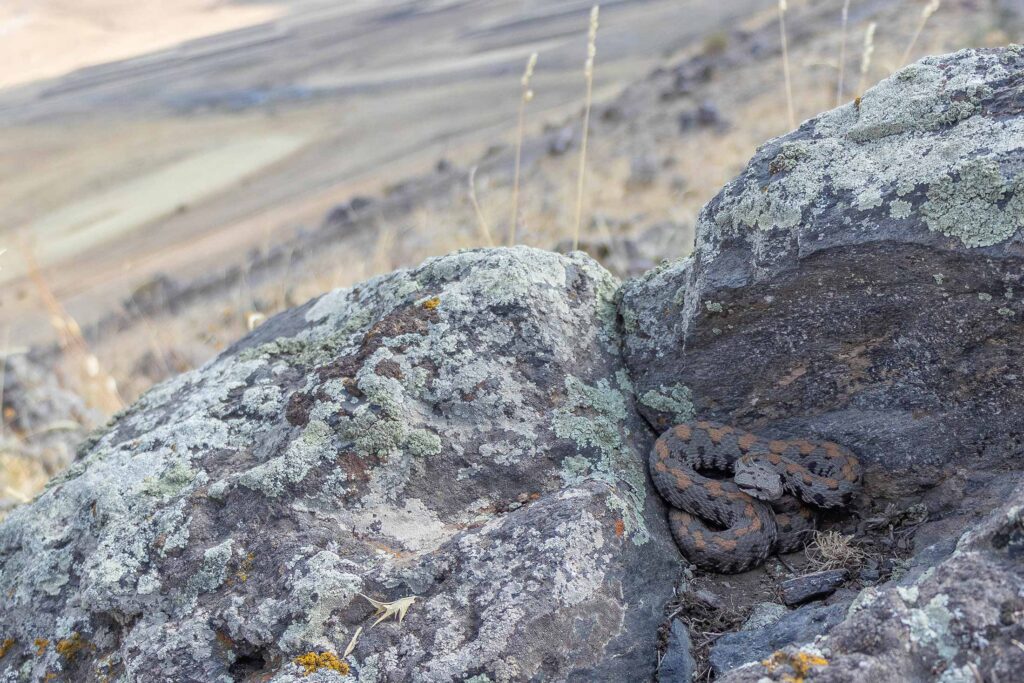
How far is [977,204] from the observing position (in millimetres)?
2998

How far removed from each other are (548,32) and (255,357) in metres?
37.4

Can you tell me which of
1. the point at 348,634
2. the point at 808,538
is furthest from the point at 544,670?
the point at 808,538

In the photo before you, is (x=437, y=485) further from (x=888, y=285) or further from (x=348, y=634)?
(x=888, y=285)

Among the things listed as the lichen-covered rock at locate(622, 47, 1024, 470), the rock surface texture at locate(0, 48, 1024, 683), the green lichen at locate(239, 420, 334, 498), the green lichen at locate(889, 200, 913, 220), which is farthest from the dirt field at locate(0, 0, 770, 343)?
the green lichen at locate(889, 200, 913, 220)

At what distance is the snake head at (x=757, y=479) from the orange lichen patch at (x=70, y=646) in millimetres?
2540

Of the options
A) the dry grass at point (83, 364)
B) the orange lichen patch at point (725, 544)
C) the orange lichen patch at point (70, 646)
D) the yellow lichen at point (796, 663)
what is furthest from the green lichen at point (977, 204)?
the dry grass at point (83, 364)

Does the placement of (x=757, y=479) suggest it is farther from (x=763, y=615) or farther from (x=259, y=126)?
(x=259, y=126)

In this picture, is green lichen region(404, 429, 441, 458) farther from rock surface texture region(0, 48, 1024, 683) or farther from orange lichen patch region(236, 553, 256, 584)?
orange lichen patch region(236, 553, 256, 584)

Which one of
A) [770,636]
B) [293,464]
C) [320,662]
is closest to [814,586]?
[770,636]

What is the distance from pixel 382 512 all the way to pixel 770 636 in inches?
56.2

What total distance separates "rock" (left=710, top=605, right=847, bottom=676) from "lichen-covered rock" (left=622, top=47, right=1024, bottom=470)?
0.83 meters

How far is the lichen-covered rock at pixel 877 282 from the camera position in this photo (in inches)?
119

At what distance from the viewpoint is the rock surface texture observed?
2816 millimetres

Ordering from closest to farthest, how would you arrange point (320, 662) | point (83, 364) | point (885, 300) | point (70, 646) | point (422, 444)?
point (320, 662)
point (70, 646)
point (885, 300)
point (422, 444)
point (83, 364)
